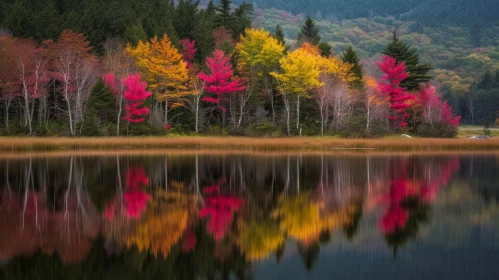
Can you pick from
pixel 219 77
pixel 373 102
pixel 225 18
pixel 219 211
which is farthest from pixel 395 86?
pixel 219 211

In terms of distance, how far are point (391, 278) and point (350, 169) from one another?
18622 mm

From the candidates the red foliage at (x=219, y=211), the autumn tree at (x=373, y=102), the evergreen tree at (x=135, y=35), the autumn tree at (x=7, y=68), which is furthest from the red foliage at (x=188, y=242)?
the evergreen tree at (x=135, y=35)

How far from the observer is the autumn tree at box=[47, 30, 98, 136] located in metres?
53.9

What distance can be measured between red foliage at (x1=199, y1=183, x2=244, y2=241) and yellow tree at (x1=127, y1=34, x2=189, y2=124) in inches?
1496

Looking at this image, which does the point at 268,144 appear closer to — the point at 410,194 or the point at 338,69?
the point at 338,69

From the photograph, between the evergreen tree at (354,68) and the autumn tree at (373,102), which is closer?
the autumn tree at (373,102)

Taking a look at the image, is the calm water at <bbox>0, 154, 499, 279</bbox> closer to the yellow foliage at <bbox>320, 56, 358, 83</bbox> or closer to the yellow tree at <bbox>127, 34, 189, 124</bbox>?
the yellow tree at <bbox>127, 34, 189, 124</bbox>

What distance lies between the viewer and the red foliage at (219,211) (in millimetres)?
14718

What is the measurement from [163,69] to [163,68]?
11 cm

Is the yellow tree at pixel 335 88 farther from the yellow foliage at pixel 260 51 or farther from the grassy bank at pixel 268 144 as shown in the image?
the grassy bank at pixel 268 144

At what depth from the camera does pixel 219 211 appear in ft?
56.5

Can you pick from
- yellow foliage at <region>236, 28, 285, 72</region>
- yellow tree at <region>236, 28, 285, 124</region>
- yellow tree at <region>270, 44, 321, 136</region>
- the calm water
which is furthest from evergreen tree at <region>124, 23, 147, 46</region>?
the calm water

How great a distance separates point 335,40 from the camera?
7805 inches

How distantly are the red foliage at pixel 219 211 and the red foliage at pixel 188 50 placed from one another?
5139 cm
